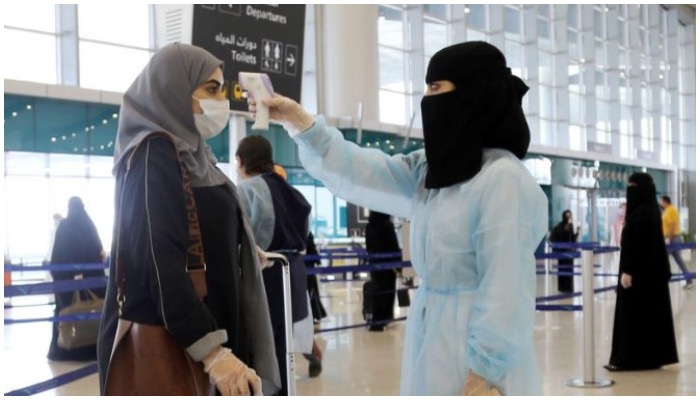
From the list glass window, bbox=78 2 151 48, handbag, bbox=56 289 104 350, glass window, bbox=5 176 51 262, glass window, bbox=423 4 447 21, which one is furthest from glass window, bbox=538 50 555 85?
handbag, bbox=56 289 104 350

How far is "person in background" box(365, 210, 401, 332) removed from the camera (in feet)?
34.0

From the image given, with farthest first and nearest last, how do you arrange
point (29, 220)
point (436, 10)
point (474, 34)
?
1. point (474, 34)
2. point (436, 10)
3. point (29, 220)

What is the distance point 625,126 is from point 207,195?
3722 centimetres

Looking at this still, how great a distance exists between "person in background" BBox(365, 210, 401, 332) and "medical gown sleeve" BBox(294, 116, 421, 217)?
698 cm

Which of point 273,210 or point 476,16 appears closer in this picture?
point 273,210

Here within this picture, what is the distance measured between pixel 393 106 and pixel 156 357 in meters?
23.4

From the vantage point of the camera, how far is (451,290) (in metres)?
2.34

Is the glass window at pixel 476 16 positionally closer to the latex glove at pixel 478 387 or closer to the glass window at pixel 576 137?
the glass window at pixel 576 137

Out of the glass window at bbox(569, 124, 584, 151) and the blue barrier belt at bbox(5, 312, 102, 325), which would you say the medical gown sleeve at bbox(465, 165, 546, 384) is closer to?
the blue barrier belt at bbox(5, 312, 102, 325)

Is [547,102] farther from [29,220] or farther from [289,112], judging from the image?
[289,112]

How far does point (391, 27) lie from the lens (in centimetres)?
2520

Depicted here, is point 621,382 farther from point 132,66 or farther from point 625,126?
point 625,126

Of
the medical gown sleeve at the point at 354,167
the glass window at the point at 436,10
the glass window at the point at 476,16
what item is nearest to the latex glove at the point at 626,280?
the medical gown sleeve at the point at 354,167

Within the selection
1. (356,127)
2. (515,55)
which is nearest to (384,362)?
(356,127)
